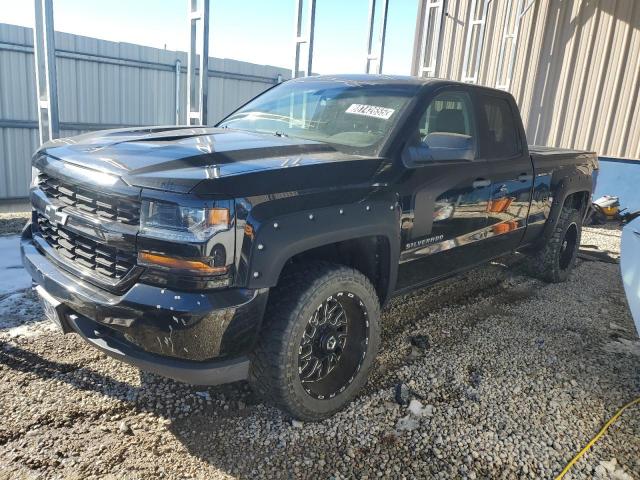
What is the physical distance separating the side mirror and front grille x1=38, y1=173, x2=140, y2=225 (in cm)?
157

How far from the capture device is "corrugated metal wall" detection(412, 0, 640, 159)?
414 inches

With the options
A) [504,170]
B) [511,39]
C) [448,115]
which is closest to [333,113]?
[448,115]

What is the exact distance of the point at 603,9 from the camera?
10.7 metres

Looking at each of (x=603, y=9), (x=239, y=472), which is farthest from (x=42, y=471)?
(x=603, y=9)

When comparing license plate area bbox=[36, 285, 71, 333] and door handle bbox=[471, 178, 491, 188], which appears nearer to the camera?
license plate area bbox=[36, 285, 71, 333]

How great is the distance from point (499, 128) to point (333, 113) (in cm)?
146

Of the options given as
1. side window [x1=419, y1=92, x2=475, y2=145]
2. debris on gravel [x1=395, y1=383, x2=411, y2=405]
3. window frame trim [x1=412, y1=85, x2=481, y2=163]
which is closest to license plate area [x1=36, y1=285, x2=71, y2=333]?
debris on gravel [x1=395, y1=383, x2=411, y2=405]

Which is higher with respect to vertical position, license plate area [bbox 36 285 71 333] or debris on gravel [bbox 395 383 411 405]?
license plate area [bbox 36 285 71 333]

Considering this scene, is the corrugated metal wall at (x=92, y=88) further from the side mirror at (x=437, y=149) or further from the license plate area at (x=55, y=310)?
the side mirror at (x=437, y=149)

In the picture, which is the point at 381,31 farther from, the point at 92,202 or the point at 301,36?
the point at 92,202

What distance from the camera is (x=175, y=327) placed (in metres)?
Result: 2.06

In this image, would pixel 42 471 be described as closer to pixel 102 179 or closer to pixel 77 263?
pixel 77 263

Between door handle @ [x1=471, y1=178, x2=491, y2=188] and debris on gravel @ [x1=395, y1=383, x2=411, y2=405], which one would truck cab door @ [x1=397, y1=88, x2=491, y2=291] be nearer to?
door handle @ [x1=471, y1=178, x2=491, y2=188]

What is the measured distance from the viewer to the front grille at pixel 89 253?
7.23 feet
